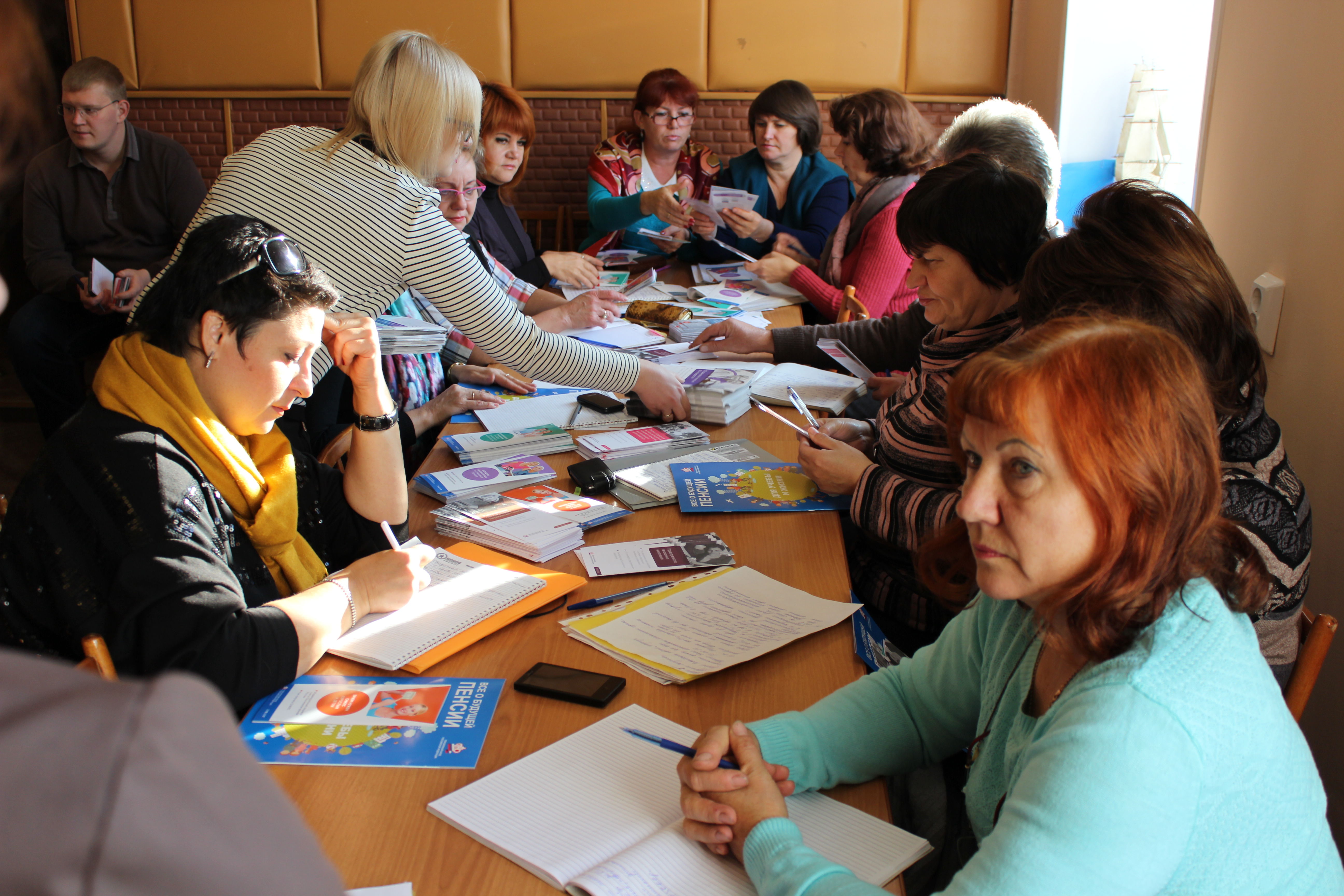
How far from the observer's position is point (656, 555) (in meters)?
1.61

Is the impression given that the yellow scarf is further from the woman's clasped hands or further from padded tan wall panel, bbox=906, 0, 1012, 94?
padded tan wall panel, bbox=906, 0, 1012, 94

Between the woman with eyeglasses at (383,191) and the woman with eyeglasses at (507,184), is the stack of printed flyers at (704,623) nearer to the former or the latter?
the woman with eyeglasses at (383,191)

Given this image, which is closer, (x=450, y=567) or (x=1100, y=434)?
(x=1100, y=434)

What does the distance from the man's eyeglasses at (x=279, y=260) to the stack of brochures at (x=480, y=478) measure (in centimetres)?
56

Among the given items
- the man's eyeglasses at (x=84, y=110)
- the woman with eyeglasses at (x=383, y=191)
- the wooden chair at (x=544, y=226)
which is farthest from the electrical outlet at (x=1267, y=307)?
the man's eyeglasses at (x=84, y=110)

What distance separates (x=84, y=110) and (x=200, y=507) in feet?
11.6

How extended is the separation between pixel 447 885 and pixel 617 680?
38cm

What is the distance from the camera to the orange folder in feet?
4.26

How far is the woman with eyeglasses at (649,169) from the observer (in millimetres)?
4320

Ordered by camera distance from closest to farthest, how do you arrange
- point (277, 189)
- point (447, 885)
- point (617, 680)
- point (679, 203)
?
point (447, 885), point (617, 680), point (277, 189), point (679, 203)

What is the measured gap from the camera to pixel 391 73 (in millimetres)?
2068

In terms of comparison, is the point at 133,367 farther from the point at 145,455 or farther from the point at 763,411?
the point at 763,411

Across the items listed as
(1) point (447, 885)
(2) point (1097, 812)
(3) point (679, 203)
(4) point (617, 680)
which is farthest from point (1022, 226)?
(3) point (679, 203)

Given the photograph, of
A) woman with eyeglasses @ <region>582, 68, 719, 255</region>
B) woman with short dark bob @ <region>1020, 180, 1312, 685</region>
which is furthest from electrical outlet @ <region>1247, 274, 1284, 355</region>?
woman with eyeglasses @ <region>582, 68, 719, 255</region>
